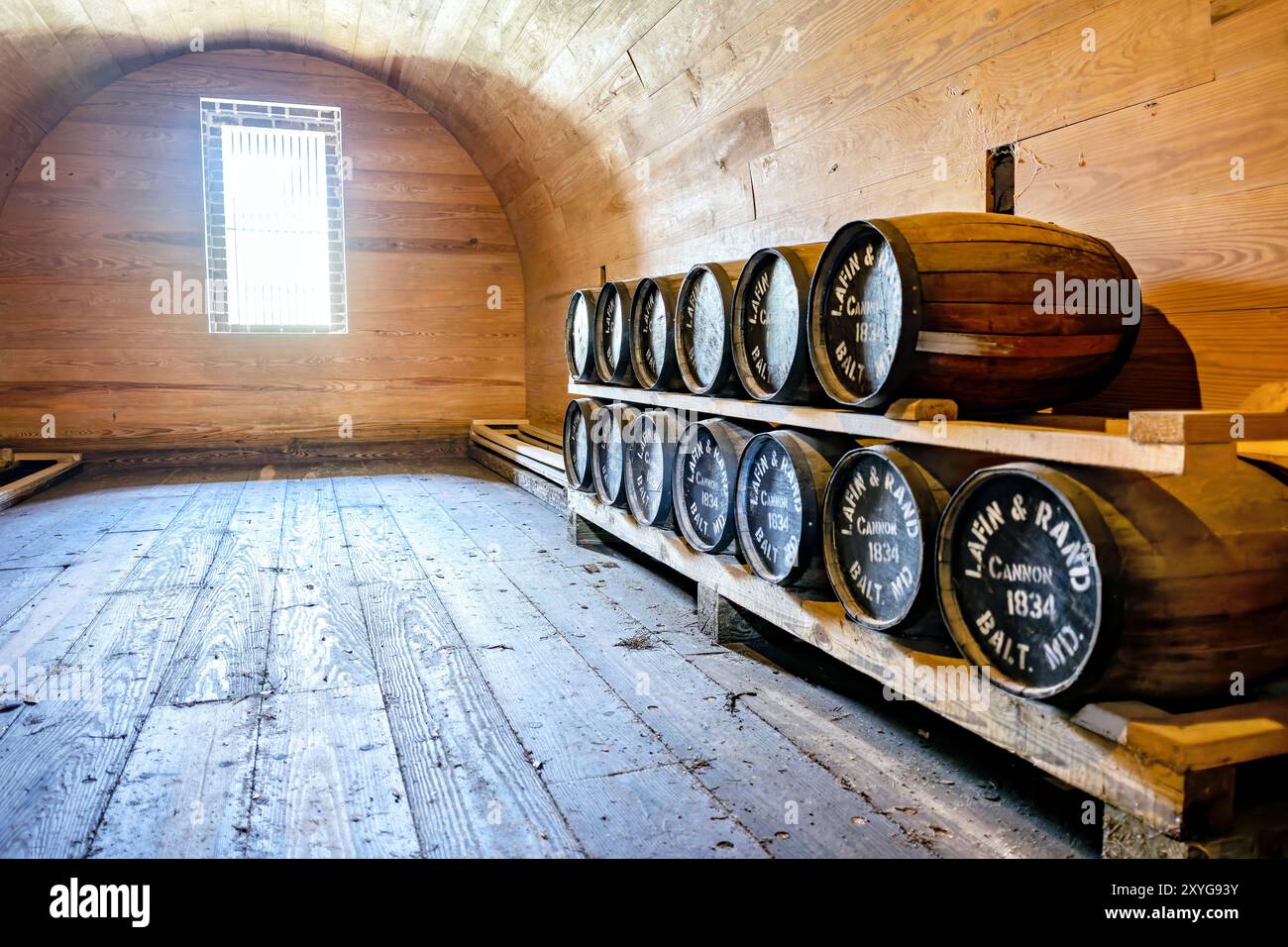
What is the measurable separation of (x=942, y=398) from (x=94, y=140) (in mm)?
7213

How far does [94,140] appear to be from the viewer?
23.3 ft

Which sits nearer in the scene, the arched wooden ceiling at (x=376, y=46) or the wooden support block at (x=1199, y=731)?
the wooden support block at (x=1199, y=731)

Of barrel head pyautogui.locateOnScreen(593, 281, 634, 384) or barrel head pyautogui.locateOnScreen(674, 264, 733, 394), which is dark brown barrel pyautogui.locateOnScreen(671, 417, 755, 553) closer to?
barrel head pyautogui.locateOnScreen(674, 264, 733, 394)

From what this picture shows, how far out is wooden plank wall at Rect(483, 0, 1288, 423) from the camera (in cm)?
195

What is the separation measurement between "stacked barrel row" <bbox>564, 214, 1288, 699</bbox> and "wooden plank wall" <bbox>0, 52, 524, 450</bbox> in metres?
5.27

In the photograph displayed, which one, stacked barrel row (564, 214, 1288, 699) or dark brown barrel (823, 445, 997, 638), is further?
dark brown barrel (823, 445, 997, 638)

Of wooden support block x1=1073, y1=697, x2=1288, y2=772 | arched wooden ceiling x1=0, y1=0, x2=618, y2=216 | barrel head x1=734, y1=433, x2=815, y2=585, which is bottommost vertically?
wooden support block x1=1073, y1=697, x2=1288, y2=772

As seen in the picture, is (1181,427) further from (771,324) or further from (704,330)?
(704,330)

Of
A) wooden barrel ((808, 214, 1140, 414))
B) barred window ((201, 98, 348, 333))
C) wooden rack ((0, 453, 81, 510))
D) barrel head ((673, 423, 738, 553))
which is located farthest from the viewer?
barred window ((201, 98, 348, 333))

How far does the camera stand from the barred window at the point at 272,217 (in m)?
7.44

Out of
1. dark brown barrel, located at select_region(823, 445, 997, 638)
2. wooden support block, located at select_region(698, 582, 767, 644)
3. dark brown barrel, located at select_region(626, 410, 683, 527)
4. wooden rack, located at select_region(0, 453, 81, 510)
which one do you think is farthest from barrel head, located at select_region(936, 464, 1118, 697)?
wooden rack, located at select_region(0, 453, 81, 510)

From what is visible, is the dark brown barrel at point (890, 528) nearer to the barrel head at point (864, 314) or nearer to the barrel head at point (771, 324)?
the barrel head at point (864, 314)

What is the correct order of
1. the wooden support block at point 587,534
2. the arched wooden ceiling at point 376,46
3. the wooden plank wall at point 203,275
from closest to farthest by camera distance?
the wooden support block at point 587,534
the arched wooden ceiling at point 376,46
the wooden plank wall at point 203,275

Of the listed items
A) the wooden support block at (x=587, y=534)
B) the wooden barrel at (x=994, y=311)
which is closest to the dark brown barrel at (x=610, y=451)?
the wooden support block at (x=587, y=534)
